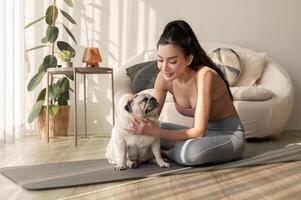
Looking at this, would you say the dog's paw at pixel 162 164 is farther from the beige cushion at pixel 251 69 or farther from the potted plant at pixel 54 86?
the beige cushion at pixel 251 69

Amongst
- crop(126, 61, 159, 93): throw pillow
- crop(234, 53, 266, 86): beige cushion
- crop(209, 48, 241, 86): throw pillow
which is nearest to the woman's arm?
crop(126, 61, 159, 93): throw pillow

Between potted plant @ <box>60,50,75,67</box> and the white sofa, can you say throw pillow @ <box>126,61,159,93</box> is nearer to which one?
the white sofa

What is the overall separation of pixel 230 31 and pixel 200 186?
8.97ft

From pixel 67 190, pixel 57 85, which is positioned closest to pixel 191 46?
pixel 67 190

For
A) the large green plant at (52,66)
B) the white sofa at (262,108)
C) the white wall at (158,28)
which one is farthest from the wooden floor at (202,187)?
the white wall at (158,28)

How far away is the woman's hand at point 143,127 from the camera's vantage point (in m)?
2.02


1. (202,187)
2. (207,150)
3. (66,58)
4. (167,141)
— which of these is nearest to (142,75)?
(66,58)

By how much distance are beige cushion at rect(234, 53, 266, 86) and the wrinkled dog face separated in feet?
6.17

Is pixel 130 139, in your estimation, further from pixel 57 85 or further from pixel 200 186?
pixel 57 85

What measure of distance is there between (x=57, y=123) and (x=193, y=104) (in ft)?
5.63

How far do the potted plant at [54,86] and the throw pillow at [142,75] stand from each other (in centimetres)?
53

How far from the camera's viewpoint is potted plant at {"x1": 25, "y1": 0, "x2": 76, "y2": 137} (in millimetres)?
3594

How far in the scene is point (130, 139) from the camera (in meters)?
2.07

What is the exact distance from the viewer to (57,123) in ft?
12.1
